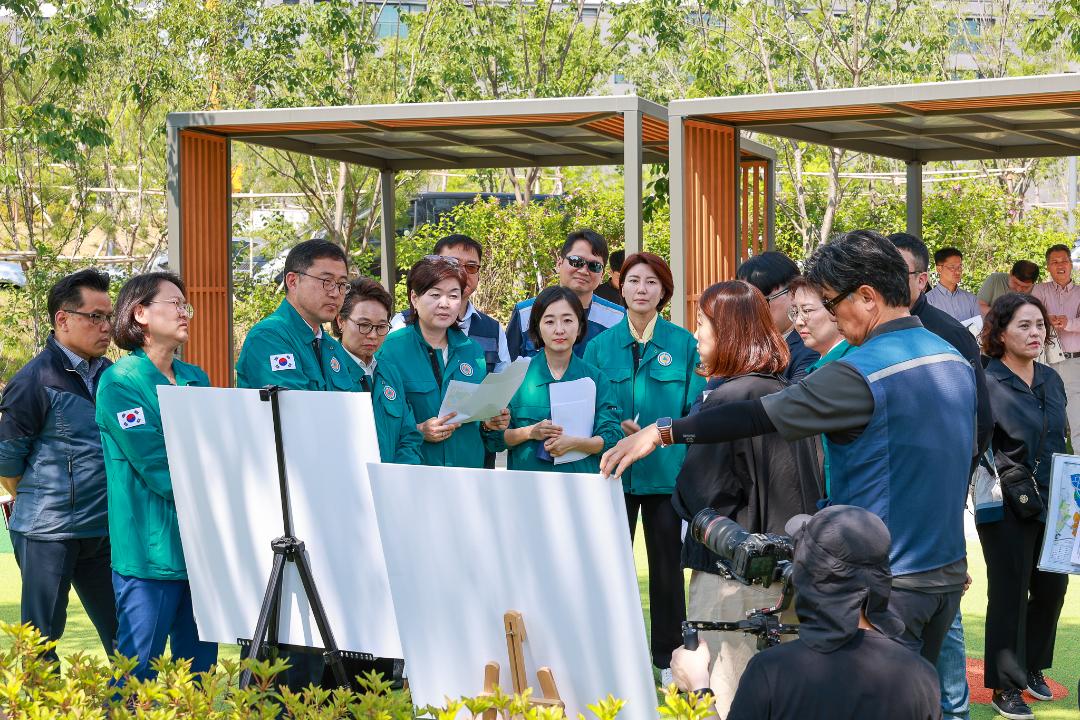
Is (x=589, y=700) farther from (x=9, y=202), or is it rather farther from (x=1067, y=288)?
(x=9, y=202)

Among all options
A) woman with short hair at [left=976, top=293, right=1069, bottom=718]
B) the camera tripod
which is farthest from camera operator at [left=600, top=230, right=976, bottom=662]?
woman with short hair at [left=976, top=293, right=1069, bottom=718]

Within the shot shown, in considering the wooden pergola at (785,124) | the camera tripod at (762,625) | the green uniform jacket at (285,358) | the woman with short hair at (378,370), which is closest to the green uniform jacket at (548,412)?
the woman with short hair at (378,370)

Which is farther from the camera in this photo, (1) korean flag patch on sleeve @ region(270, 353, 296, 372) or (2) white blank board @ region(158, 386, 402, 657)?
(1) korean flag patch on sleeve @ region(270, 353, 296, 372)

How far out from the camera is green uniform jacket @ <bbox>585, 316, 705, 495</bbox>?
5.55 meters

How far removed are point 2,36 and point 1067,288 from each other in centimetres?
1138

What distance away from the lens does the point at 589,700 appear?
303 centimetres

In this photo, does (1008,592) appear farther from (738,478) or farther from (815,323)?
(738,478)

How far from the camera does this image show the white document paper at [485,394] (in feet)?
15.1

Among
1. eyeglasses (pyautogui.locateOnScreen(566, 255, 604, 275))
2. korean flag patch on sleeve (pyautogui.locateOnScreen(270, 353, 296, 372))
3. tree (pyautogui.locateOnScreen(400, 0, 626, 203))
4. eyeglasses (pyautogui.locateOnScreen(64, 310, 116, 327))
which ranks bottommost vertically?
korean flag patch on sleeve (pyautogui.locateOnScreen(270, 353, 296, 372))

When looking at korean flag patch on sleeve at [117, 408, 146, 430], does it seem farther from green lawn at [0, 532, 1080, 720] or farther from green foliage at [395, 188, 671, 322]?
green foliage at [395, 188, 671, 322]

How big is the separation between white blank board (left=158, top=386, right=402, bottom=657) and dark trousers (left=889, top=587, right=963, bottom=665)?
1.49m

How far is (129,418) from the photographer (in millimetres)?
4098

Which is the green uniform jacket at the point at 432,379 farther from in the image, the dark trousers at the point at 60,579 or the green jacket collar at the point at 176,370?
the dark trousers at the point at 60,579

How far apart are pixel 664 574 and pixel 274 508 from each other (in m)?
2.28
